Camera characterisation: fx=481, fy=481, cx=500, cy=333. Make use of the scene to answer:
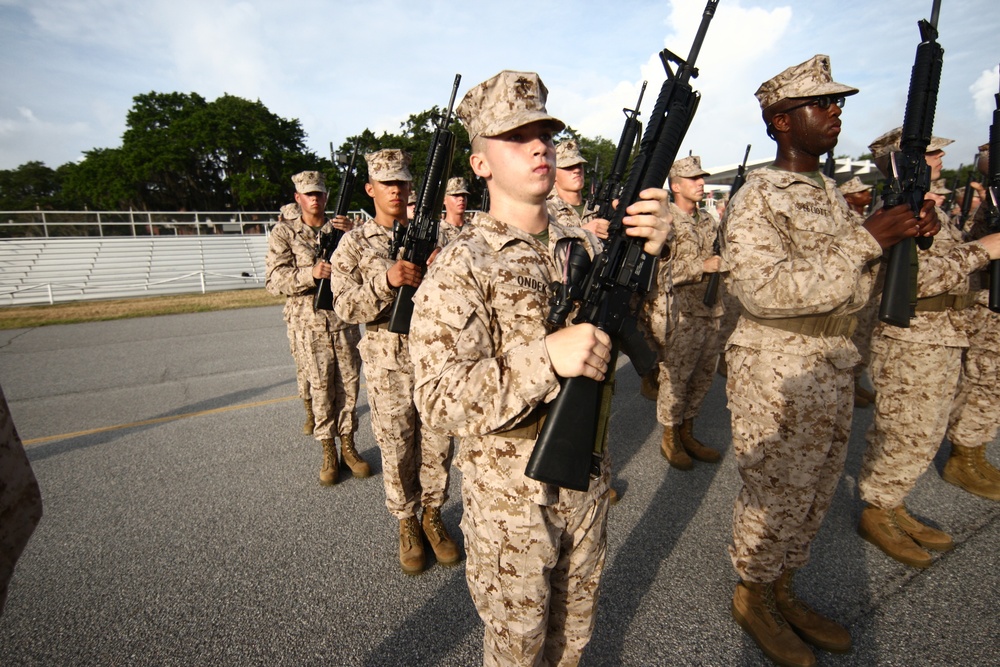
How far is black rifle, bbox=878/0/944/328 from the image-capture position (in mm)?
2598

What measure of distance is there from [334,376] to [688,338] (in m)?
3.33

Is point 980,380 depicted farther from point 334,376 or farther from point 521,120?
point 334,376

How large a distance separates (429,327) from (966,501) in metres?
4.33

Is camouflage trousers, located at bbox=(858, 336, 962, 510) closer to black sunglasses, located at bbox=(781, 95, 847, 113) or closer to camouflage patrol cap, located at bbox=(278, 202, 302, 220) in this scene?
black sunglasses, located at bbox=(781, 95, 847, 113)

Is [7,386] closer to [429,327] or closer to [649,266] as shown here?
[429,327]

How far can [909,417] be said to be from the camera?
3086 millimetres

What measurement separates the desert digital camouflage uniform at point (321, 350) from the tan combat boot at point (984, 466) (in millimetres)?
5044

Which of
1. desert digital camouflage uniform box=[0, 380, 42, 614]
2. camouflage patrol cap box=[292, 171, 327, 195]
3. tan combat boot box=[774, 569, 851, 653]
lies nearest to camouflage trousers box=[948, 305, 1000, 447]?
tan combat boot box=[774, 569, 851, 653]

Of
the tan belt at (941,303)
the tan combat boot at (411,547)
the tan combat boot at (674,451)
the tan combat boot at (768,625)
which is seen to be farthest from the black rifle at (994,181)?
the tan combat boot at (411,547)

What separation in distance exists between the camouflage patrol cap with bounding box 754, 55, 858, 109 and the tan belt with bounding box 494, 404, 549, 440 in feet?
6.47

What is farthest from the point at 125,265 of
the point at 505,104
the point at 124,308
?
the point at 505,104

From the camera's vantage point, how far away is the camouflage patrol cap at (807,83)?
220 centimetres

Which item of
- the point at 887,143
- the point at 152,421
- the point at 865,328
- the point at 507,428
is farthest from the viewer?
the point at 152,421

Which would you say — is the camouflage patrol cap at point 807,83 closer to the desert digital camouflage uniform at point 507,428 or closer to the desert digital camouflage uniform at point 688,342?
the desert digital camouflage uniform at point 507,428
